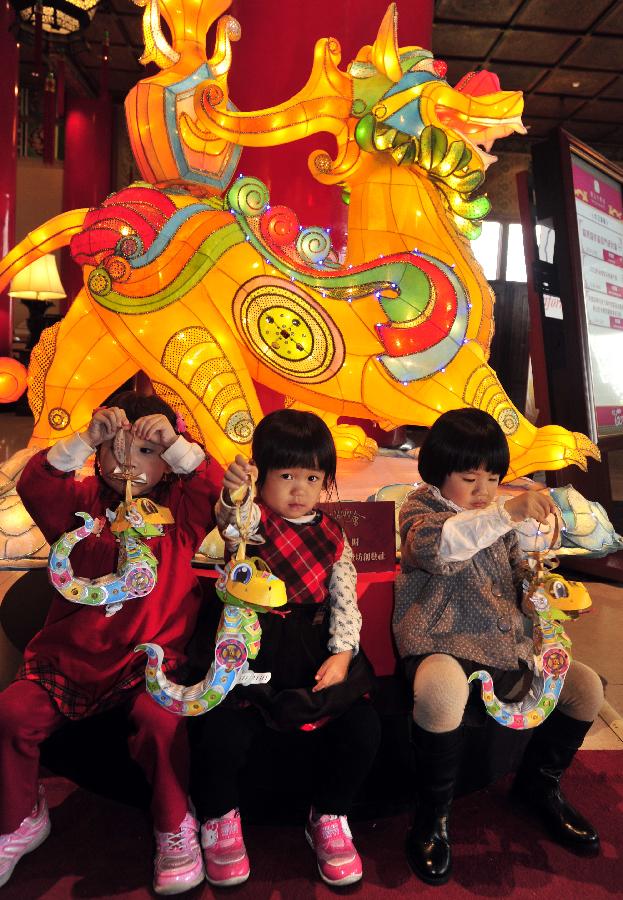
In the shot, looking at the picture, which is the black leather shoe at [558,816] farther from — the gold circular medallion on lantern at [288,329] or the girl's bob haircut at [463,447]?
the gold circular medallion on lantern at [288,329]

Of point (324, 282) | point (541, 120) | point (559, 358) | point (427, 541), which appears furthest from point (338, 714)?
point (541, 120)

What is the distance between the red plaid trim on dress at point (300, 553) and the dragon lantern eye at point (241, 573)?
0.13m

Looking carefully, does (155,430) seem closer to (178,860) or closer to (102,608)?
(102,608)

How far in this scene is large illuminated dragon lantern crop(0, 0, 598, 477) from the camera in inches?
74.9

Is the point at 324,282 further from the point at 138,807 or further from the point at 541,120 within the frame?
the point at 541,120

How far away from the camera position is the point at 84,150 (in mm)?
7543

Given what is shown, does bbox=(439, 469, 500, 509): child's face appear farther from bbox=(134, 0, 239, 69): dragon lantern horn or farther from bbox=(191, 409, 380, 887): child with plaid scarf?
bbox=(134, 0, 239, 69): dragon lantern horn

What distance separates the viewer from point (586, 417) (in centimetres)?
245

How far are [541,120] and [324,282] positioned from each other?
6.96m

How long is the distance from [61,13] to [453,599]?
166 inches

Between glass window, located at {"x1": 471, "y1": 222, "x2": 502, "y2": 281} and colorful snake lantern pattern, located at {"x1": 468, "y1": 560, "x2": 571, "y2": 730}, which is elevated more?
glass window, located at {"x1": 471, "y1": 222, "x2": 502, "y2": 281}

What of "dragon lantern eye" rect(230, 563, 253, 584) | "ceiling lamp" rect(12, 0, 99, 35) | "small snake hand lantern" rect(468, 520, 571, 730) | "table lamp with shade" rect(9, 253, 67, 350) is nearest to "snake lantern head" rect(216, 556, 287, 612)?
"dragon lantern eye" rect(230, 563, 253, 584)

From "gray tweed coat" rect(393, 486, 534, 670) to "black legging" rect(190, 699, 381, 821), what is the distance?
16cm

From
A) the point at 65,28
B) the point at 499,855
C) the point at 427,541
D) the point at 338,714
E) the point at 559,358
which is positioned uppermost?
the point at 65,28
